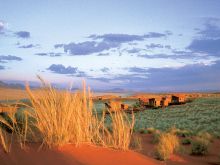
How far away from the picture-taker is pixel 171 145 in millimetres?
15531

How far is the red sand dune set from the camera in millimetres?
6227

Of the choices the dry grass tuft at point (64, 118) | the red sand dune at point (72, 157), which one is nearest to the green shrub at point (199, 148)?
the dry grass tuft at point (64, 118)

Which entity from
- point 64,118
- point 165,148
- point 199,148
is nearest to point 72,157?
point 64,118

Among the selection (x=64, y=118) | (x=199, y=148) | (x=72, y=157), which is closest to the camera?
(x=72, y=157)

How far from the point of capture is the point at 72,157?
6.36 m

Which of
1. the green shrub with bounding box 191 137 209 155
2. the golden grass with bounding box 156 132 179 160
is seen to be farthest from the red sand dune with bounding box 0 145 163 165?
the green shrub with bounding box 191 137 209 155

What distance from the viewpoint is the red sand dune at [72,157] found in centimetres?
623

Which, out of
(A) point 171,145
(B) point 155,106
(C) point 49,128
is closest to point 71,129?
(C) point 49,128

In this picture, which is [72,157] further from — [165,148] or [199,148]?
[199,148]

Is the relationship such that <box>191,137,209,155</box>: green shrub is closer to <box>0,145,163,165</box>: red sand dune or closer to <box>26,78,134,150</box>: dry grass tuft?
<box>26,78,134,150</box>: dry grass tuft

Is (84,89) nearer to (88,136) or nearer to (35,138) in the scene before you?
(88,136)

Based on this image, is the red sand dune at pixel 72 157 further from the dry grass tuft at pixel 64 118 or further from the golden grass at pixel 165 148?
the golden grass at pixel 165 148

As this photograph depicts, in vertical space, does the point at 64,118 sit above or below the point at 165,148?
above

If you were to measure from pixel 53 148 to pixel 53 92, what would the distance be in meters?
1.22
